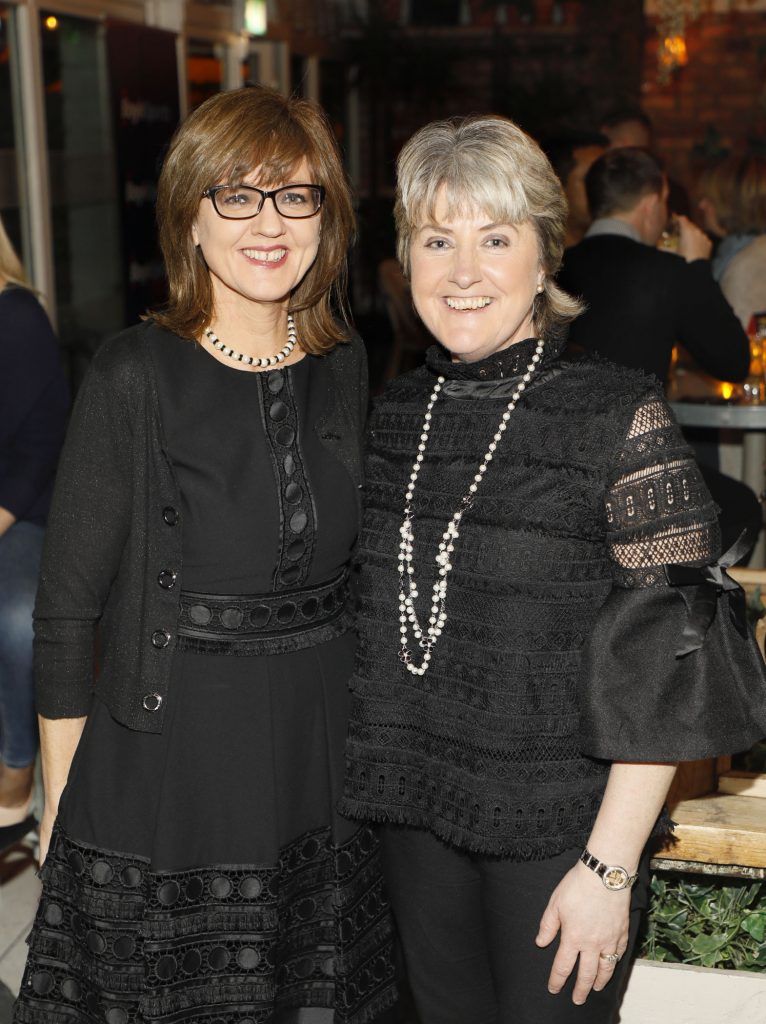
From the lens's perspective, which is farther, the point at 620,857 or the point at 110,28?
the point at 110,28

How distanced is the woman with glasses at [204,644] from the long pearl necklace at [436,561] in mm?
156

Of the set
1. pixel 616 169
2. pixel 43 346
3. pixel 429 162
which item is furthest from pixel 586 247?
pixel 429 162

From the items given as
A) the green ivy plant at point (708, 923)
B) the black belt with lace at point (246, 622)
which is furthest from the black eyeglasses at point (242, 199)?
the green ivy plant at point (708, 923)

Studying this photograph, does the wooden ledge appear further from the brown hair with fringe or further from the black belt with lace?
the brown hair with fringe

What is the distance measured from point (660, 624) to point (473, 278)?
0.52 meters

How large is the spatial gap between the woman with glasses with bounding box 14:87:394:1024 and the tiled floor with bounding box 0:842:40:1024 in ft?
3.72

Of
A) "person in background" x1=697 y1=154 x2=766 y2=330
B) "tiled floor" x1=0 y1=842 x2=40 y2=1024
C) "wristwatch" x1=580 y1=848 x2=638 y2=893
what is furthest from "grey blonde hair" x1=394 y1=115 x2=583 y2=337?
"person in background" x1=697 y1=154 x2=766 y2=330

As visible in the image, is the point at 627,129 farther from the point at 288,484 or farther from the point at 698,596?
the point at 698,596

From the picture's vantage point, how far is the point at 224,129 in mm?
1726

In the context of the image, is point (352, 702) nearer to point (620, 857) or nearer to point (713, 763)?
point (620, 857)

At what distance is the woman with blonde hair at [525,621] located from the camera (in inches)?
A: 60.7

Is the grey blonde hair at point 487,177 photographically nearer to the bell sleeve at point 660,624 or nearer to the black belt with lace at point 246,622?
the bell sleeve at point 660,624

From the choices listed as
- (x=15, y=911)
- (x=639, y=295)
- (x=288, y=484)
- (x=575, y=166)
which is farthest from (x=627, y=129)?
(x=288, y=484)

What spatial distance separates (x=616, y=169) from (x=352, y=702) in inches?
111
